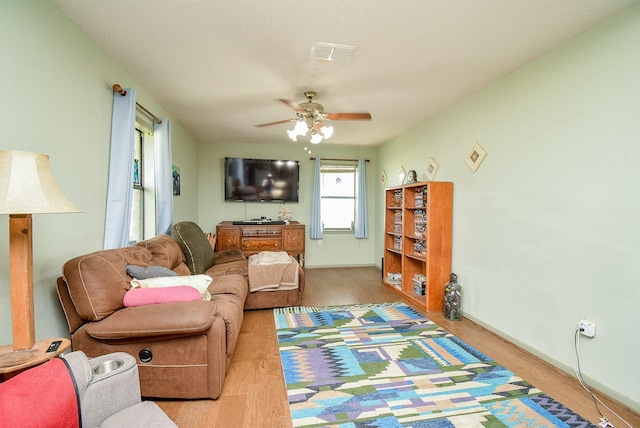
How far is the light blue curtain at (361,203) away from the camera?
5.96 meters

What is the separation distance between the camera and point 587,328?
2.02m

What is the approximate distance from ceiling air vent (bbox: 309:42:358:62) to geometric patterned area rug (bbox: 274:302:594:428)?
2.39 meters

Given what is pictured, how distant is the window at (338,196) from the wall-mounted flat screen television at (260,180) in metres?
0.72

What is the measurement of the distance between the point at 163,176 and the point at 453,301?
11.3ft

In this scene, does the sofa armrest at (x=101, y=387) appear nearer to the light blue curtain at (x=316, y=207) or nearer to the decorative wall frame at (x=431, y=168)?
the decorative wall frame at (x=431, y=168)

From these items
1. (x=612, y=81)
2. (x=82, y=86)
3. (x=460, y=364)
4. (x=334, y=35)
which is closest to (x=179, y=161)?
(x=82, y=86)

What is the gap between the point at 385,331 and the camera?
9.48 feet

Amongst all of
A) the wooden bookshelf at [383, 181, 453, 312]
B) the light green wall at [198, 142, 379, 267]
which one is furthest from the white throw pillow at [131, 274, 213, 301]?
the light green wall at [198, 142, 379, 267]

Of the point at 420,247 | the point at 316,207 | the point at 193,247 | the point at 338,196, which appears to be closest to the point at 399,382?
the point at 420,247

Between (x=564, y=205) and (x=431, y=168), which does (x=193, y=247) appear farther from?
(x=564, y=205)

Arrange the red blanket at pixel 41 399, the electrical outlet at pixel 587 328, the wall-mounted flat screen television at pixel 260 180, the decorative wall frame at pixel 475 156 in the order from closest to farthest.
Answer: the red blanket at pixel 41 399
the electrical outlet at pixel 587 328
the decorative wall frame at pixel 475 156
the wall-mounted flat screen television at pixel 260 180

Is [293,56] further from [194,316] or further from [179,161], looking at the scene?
[179,161]

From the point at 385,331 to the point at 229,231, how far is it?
3.05 metres

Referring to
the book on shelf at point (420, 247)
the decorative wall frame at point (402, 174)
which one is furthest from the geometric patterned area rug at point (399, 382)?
the decorative wall frame at point (402, 174)
